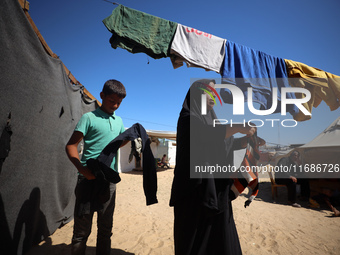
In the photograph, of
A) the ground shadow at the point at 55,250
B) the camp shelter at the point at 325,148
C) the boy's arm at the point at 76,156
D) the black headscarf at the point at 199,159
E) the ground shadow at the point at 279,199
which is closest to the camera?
the black headscarf at the point at 199,159

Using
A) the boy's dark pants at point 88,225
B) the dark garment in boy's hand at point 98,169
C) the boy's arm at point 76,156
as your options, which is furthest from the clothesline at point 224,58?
the boy's dark pants at point 88,225

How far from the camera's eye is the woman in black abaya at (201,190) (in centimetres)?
130

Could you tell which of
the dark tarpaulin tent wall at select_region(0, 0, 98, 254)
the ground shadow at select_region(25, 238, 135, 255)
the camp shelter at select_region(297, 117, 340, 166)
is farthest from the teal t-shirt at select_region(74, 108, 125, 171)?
the camp shelter at select_region(297, 117, 340, 166)

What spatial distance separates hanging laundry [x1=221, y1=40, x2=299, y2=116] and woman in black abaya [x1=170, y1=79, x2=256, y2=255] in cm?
147

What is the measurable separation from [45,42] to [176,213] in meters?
2.65

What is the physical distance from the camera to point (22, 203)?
1.97 m

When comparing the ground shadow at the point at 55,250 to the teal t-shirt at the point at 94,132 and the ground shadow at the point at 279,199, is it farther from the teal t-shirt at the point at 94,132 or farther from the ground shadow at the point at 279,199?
the ground shadow at the point at 279,199

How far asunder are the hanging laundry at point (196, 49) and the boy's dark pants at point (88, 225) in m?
1.94

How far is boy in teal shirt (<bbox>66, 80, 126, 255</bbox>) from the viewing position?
1.58 metres

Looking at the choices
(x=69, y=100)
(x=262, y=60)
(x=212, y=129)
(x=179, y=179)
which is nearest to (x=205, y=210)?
(x=179, y=179)

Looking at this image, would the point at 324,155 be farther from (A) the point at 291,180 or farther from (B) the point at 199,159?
Result: (B) the point at 199,159

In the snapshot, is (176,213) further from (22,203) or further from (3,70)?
(3,70)

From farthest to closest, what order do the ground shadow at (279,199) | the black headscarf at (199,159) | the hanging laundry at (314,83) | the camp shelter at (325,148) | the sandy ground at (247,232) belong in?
1. the camp shelter at (325,148)
2. the ground shadow at (279,199)
3. the hanging laundry at (314,83)
4. the sandy ground at (247,232)
5. the black headscarf at (199,159)

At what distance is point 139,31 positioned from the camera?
2381mm
